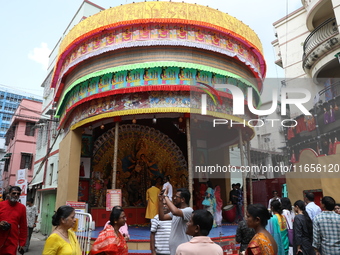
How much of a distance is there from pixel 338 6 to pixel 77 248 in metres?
13.8

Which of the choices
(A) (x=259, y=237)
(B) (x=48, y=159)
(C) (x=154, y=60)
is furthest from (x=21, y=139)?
(A) (x=259, y=237)

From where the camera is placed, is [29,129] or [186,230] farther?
[29,129]

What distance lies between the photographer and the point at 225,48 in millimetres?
10578

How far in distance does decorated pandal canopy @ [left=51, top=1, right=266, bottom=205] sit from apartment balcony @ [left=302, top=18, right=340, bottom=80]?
367 centimetres

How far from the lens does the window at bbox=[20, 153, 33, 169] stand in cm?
2541

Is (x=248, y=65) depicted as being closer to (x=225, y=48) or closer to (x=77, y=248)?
(x=225, y=48)

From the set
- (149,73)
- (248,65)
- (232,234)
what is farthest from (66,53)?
(232,234)

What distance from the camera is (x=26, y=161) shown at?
25.8m

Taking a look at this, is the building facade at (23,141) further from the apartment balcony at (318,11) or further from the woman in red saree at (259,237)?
the woman in red saree at (259,237)

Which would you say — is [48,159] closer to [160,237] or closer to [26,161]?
[26,161]

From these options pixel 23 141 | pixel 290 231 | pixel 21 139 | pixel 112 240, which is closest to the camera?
pixel 112 240

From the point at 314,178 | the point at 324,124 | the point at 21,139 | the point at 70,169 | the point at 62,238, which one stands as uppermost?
the point at 21,139

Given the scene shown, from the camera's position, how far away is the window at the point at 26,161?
2541 centimetres

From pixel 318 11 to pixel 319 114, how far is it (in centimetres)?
577
